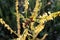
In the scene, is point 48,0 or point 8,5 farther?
point 48,0

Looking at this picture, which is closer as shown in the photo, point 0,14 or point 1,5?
point 0,14

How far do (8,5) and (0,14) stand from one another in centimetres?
23

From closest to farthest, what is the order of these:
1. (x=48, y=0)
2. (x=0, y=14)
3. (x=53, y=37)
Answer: (x=0, y=14) → (x=53, y=37) → (x=48, y=0)

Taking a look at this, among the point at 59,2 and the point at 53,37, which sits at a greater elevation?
the point at 59,2

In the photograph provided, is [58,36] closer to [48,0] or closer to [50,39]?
[50,39]

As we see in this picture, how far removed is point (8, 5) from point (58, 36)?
2.57ft

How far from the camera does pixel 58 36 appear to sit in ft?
7.73

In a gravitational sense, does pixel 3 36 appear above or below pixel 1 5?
below

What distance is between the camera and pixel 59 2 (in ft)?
7.72

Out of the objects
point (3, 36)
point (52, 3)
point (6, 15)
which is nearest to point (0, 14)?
point (6, 15)

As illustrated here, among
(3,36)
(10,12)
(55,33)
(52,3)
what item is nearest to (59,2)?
(52,3)

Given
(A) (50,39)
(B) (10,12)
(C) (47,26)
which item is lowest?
(A) (50,39)

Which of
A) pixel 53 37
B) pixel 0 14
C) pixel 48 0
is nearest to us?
pixel 0 14

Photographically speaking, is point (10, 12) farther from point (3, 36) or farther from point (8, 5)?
Result: point (3, 36)
